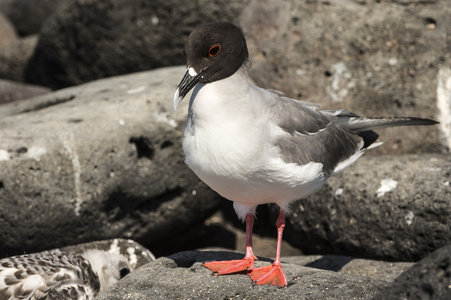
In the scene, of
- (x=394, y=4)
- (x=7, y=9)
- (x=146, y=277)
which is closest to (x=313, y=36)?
(x=394, y=4)

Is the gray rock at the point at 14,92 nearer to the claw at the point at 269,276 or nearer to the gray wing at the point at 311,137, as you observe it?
the gray wing at the point at 311,137

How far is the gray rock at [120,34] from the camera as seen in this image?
10.6 metres

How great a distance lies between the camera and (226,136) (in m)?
5.24

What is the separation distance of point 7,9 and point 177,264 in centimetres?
1343

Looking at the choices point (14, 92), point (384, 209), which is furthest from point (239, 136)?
point (14, 92)

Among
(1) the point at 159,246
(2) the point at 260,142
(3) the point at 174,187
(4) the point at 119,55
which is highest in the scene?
(2) the point at 260,142

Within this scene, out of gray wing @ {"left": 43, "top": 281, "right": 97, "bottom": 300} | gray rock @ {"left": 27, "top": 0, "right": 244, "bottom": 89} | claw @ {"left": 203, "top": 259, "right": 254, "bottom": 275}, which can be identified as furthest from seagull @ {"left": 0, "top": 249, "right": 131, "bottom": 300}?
gray rock @ {"left": 27, "top": 0, "right": 244, "bottom": 89}

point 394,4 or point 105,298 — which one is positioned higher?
point 394,4

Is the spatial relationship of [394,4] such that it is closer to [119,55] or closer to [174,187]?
[174,187]

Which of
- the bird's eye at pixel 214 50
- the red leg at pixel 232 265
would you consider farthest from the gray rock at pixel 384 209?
the bird's eye at pixel 214 50

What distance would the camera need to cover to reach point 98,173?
7.43 metres

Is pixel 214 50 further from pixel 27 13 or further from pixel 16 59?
pixel 27 13

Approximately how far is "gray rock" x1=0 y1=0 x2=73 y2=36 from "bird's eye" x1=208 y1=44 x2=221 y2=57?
12542 millimetres

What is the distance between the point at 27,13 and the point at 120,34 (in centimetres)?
705
